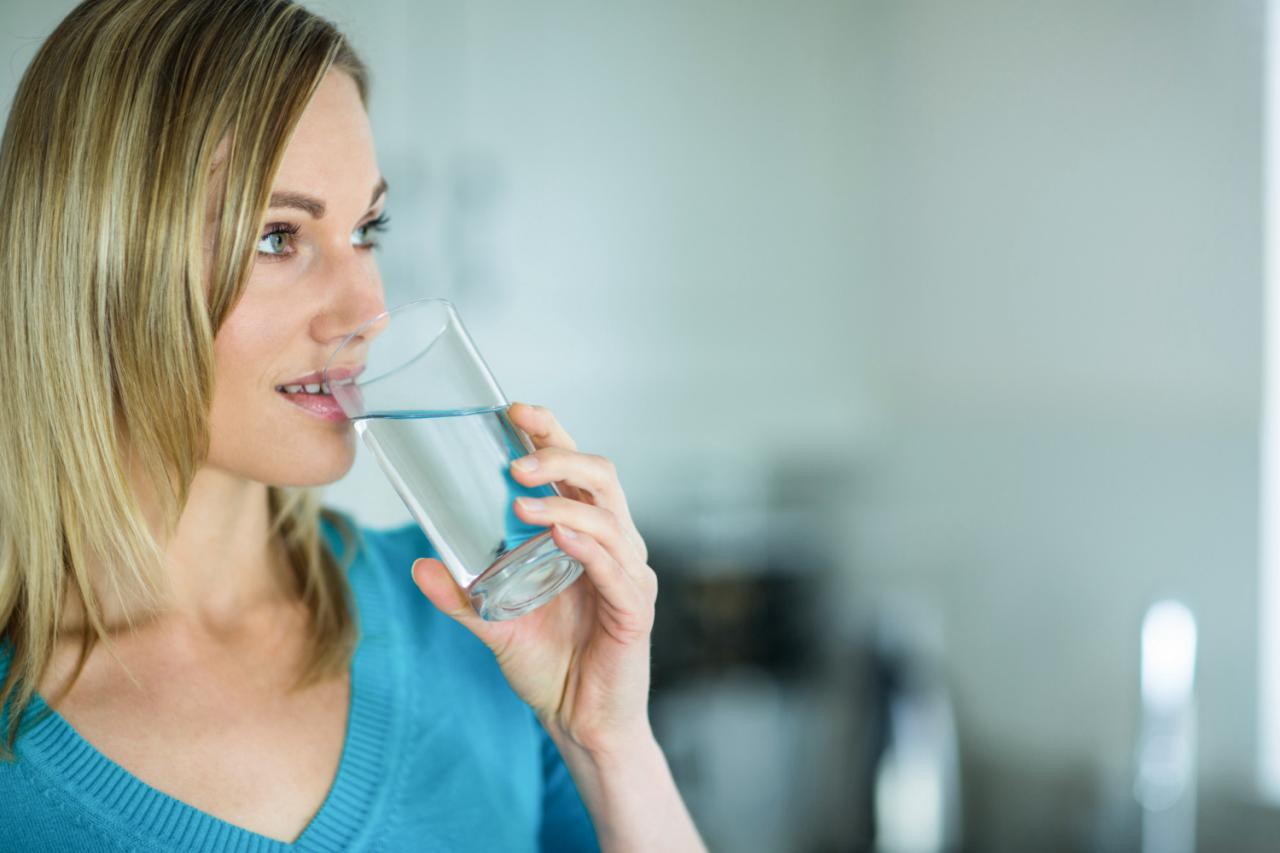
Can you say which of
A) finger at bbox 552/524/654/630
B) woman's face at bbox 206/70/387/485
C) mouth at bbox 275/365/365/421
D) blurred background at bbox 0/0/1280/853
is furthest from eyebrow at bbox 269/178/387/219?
blurred background at bbox 0/0/1280/853

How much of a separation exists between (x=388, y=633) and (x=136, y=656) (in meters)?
0.23

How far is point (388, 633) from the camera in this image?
1.14 metres

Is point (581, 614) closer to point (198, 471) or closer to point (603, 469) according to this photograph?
point (603, 469)

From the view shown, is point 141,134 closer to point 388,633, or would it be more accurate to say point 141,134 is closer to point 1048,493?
point 388,633

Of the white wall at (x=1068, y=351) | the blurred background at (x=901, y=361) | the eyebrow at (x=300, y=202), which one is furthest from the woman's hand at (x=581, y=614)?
the white wall at (x=1068, y=351)

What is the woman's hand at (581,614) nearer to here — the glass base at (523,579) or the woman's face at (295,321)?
the glass base at (523,579)

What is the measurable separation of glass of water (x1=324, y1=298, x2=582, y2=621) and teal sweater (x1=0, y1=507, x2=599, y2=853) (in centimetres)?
26

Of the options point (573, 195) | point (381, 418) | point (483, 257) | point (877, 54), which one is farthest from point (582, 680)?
point (877, 54)

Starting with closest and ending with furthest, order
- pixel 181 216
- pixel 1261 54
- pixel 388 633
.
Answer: pixel 181 216
pixel 388 633
pixel 1261 54

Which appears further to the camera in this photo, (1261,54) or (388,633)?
(1261,54)

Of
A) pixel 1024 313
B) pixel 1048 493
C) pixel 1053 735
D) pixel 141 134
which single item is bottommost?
pixel 1053 735

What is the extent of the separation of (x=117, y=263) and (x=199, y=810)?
43 cm

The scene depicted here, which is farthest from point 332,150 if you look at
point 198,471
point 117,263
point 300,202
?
point 198,471

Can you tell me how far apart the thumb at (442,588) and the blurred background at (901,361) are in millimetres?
997
